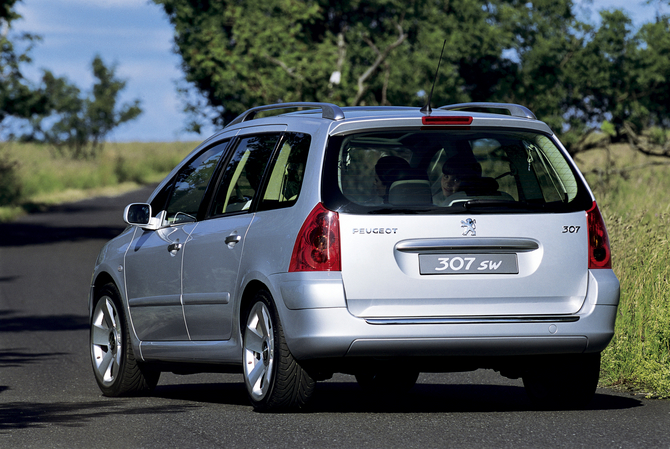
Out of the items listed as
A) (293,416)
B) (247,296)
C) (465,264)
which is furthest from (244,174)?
(465,264)

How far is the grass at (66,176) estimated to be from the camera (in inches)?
1448

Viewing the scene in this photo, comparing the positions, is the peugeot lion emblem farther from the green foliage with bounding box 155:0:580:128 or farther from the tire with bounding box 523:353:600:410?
the green foliage with bounding box 155:0:580:128

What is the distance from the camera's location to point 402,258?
6.07m

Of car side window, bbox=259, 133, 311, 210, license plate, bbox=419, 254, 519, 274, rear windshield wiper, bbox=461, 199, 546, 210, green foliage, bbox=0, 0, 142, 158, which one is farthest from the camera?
green foliage, bbox=0, 0, 142, 158

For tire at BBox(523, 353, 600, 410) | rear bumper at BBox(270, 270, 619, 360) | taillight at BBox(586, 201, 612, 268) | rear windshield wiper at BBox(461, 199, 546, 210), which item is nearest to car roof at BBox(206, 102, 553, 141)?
rear windshield wiper at BBox(461, 199, 546, 210)

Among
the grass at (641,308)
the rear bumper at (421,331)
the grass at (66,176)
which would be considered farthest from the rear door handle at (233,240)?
the grass at (66,176)

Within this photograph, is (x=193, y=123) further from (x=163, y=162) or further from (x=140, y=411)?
(x=163, y=162)

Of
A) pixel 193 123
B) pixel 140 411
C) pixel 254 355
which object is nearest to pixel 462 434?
pixel 254 355

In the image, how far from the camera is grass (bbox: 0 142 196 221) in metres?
36.8

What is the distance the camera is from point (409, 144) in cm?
649

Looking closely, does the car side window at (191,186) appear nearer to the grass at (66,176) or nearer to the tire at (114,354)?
the tire at (114,354)

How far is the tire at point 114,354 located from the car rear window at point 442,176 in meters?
2.51

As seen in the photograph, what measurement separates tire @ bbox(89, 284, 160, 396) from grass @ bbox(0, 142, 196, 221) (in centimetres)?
2375

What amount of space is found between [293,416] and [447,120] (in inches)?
74.3
